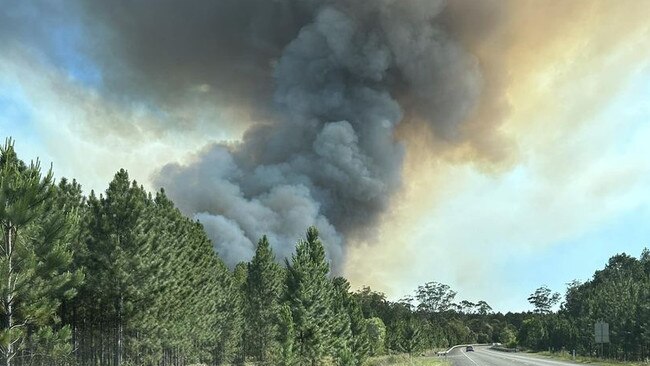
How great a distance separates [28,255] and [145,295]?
17216 millimetres

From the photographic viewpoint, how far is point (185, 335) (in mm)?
58031

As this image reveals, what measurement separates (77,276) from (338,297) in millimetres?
49893

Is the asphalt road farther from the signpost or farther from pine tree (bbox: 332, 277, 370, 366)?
pine tree (bbox: 332, 277, 370, 366)

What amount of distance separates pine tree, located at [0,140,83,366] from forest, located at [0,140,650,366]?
0.06 metres

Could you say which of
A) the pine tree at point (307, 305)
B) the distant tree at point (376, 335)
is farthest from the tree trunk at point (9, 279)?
the distant tree at point (376, 335)

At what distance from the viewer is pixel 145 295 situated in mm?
42094

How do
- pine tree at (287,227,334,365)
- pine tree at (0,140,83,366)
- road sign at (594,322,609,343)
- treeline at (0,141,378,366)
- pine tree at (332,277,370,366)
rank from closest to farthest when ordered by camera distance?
pine tree at (0,140,83,366)
treeline at (0,141,378,366)
pine tree at (287,227,334,365)
pine tree at (332,277,370,366)
road sign at (594,322,609,343)

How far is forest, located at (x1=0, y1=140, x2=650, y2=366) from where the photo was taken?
88.2ft

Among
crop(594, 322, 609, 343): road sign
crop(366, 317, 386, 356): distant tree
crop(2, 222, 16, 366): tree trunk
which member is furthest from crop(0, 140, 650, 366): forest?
crop(594, 322, 609, 343): road sign

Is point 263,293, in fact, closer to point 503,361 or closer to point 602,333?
point 503,361

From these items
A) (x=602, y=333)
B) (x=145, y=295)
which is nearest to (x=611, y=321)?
(x=602, y=333)

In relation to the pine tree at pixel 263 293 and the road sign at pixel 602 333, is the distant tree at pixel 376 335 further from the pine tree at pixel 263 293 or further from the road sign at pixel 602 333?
the road sign at pixel 602 333

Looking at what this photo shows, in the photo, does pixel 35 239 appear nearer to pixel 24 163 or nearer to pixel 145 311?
pixel 24 163

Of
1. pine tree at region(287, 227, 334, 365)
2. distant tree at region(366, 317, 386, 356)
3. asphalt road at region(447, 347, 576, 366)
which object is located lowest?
asphalt road at region(447, 347, 576, 366)
